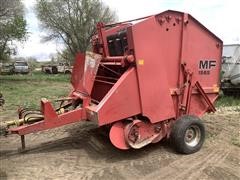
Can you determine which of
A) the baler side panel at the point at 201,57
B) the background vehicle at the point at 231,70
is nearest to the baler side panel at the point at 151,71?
the baler side panel at the point at 201,57

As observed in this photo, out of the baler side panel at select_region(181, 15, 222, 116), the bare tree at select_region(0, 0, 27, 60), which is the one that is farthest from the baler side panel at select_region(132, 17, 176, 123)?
the bare tree at select_region(0, 0, 27, 60)

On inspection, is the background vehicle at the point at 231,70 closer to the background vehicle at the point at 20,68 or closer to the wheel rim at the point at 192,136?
the wheel rim at the point at 192,136

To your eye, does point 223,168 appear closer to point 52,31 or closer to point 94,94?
point 94,94

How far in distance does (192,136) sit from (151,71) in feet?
4.55

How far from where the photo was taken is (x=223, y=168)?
5.71 meters

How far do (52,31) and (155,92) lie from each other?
38.3m

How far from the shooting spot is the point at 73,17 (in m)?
41.7

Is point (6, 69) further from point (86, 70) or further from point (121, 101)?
point (121, 101)

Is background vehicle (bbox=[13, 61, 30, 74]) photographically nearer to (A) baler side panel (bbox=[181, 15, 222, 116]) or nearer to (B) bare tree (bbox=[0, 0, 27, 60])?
(B) bare tree (bbox=[0, 0, 27, 60])

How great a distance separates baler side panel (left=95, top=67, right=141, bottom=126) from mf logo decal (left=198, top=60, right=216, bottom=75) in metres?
1.53

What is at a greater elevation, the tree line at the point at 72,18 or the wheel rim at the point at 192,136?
the tree line at the point at 72,18

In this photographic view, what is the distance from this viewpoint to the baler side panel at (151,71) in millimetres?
5902

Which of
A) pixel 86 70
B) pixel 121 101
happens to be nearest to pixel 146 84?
pixel 121 101

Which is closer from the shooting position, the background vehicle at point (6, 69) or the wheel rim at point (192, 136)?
the wheel rim at point (192, 136)
